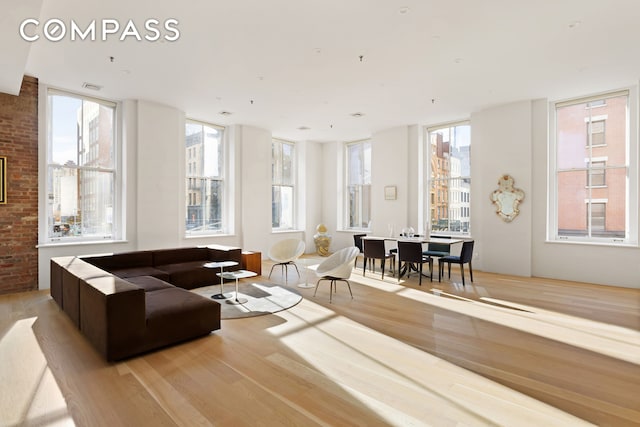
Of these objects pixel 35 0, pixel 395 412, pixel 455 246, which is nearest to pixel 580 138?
pixel 455 246

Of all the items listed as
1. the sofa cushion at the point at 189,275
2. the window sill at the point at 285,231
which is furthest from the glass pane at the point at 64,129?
the window sill at the point at 285,231

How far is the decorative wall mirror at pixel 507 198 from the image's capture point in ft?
22.0

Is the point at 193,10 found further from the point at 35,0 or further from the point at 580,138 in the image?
the point at 580,138

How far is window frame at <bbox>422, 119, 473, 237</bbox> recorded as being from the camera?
774cm

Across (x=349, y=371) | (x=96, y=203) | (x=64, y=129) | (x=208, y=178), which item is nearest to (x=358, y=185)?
(x=208, y=178)

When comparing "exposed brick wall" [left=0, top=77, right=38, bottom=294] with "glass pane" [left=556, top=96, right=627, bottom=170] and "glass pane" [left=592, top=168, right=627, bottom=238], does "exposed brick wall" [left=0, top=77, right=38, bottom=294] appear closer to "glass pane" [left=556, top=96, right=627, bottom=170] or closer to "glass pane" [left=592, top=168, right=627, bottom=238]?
"glass pane" [left=556, top=96, right=627, bottom=170]

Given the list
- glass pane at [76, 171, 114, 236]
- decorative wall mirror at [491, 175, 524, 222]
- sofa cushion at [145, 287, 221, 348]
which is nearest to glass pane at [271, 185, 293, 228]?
glass pane at [76, 171, 114, 236]

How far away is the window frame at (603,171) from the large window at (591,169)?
0.01 metres

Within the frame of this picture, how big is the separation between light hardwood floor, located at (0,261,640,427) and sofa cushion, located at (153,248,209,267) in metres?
1.66

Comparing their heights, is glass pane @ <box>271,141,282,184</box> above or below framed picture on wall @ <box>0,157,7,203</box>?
above

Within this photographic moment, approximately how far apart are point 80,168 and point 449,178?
25.5 feet

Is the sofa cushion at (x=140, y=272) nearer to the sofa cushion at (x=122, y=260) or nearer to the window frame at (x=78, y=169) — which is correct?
the sofa cushion at (x=122, y=260)

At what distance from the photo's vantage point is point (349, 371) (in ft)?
8.95

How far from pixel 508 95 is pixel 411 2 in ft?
12.6
